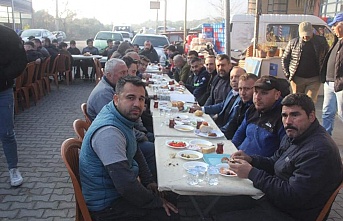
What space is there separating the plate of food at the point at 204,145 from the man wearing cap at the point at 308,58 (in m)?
3.74

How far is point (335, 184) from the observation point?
2.15m

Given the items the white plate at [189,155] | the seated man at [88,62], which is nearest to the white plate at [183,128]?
the white plate at [189,155]

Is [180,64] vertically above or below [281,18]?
below

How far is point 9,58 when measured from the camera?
11.7ft

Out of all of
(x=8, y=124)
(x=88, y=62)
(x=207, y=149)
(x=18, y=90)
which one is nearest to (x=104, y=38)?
(x=88, y=62)

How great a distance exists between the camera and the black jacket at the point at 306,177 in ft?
6.82

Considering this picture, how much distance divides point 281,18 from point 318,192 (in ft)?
33.8

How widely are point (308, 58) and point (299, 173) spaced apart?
4.45 meters

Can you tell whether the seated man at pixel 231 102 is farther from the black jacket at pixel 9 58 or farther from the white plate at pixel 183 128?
the black jacket at pixel 9 58

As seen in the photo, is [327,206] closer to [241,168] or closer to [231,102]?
[241,168]

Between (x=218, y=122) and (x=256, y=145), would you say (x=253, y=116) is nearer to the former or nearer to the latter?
(x=256, y=145)

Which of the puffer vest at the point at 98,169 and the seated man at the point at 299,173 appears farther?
the puffer vest at the point at 98,169

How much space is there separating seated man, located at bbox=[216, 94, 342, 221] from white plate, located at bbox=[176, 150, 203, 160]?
422 mm

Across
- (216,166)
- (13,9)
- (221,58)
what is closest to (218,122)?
(221,58)
